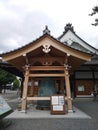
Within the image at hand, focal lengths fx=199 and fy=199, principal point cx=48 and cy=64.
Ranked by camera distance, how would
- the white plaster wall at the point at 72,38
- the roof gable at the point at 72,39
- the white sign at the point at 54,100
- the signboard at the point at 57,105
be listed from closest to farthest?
the signboard at the point at 57,105 < the white sign at the point at 54,100 < the roof gable at the point at 72,39 < the white plaster wall at the point at 72,38

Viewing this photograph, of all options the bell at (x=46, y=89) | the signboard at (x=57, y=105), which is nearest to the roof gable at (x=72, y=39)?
the bell at (x=46, y=89)

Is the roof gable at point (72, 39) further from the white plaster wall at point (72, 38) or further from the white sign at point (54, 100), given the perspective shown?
the white sign at point (54, 100)

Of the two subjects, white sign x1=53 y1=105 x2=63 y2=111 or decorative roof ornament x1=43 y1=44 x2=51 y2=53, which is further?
decorative roof ornament x1=43 y1=44 x2=51 y2=53

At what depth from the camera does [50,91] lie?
10078 mm

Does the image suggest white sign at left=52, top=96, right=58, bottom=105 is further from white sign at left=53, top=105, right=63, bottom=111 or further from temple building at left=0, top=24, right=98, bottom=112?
temple building at left=0, top=24, right=98, bottom=112

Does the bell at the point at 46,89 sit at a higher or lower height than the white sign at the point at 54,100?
higher

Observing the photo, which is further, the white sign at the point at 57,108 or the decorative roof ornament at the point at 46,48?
the decorative roof ornament at the point at 46,48

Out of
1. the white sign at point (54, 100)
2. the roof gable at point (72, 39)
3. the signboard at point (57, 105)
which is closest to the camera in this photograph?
the signboard at point (57, 105)

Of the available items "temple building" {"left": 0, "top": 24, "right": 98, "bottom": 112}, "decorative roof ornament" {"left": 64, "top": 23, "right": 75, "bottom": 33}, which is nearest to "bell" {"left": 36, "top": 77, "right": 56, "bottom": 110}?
"temple building" {"left": 0, "top": 24, "right": 98, "bottom": 112}

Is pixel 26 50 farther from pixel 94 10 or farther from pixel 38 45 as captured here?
pixel 94 10

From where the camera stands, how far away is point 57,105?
8406 millimetres

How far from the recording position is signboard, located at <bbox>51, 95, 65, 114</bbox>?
832cm

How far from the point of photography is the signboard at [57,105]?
832 centimetres

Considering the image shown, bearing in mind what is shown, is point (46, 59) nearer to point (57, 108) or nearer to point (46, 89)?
point (46, 89)
